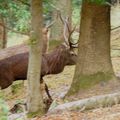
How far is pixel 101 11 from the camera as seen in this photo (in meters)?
7.41

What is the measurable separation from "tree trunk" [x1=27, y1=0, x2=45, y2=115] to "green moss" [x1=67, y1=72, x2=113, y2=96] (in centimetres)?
127

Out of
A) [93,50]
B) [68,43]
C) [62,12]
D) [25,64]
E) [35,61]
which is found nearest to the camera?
[35,61]

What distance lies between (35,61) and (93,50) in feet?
6.04

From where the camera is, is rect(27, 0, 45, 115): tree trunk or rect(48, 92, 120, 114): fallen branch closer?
rect(27, 0, 45, 115): tree trunk

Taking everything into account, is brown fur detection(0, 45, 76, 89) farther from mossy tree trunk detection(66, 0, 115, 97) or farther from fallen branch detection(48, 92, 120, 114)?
fallen branch detection(48, 92, 120, 114)

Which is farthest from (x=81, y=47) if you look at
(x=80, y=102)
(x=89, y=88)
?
(x=80, y=102)

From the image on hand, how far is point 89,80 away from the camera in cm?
758

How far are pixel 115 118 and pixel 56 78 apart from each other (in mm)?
6305

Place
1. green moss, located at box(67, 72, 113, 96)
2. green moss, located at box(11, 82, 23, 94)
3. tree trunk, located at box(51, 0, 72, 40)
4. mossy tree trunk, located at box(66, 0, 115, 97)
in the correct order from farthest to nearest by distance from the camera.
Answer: tree trunk, located at box(51, 0, 72, 40) < green moss, located at box(11, 82, 23, 94) < green moss, located at box(67, 72, 113, 96) < mossy tree trunk, located at box(66, 0, 115, 97)

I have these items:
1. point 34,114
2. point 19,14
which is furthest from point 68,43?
point 19,14

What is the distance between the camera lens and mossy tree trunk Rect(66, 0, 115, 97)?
7449mm

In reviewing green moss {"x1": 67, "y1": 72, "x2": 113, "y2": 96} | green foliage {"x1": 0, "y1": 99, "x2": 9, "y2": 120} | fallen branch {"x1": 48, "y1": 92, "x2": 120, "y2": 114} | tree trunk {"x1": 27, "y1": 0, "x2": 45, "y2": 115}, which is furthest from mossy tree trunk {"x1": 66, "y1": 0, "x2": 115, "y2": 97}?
green foliage {"x1": 0, "y1": 99, "x2": 9, "y2": 120}

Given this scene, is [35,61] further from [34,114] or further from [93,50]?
[93,50]

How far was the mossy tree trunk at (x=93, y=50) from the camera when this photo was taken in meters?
7.45
